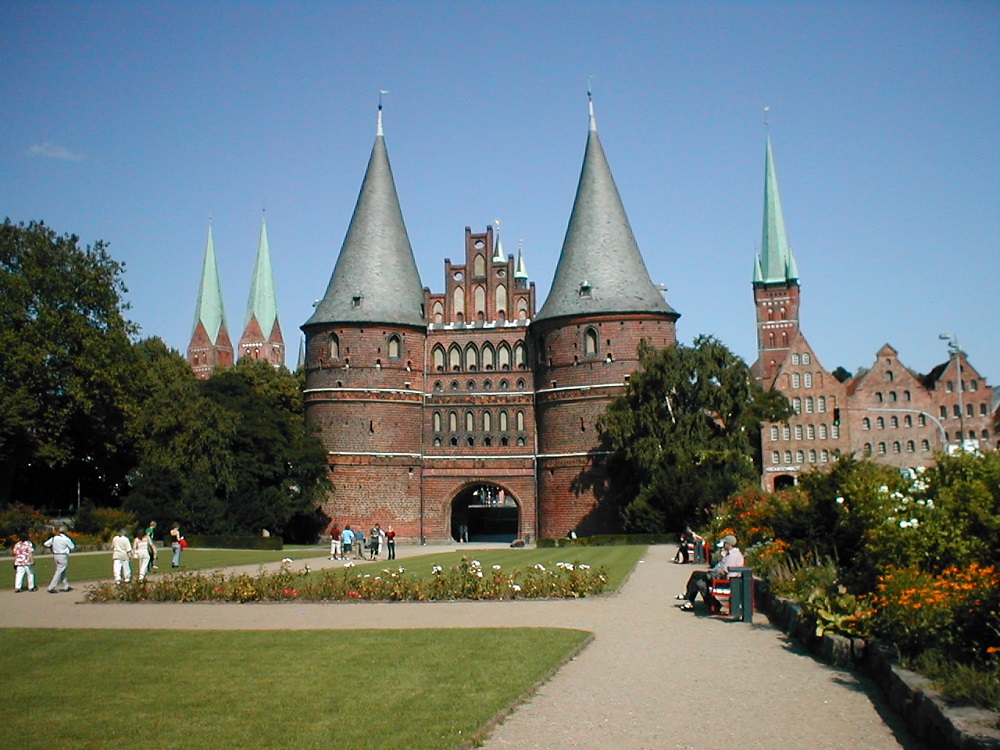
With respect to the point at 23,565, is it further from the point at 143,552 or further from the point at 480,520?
the point at 480,520

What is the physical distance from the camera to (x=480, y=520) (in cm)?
7206

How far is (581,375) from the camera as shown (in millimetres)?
53125

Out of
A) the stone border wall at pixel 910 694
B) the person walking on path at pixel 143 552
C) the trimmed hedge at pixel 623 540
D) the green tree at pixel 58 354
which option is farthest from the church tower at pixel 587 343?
the stone border wall at pixel 910 694

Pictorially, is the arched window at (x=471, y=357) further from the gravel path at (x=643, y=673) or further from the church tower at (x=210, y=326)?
the church tower at (x=210, y=326)

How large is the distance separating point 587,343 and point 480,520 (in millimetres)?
22436

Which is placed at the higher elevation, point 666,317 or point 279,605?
point 666,317

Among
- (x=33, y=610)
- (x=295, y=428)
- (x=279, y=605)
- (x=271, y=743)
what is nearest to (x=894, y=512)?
(x=271, y=743)

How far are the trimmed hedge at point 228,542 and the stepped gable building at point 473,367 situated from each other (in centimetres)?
1000

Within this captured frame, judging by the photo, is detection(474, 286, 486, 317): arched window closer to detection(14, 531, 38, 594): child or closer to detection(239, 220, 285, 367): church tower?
detection(14, 531, 38, 594): child

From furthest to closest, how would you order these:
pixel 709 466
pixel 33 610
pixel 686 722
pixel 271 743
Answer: pixel 709 466 → pixel 33 610 → pixel 686 722 → pixel 271 743

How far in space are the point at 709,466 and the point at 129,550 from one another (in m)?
28.6

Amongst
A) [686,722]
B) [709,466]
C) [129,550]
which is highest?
[709,466]

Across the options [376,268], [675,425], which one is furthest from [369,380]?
[675,425]

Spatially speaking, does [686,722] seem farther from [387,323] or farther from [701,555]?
[387,323]
